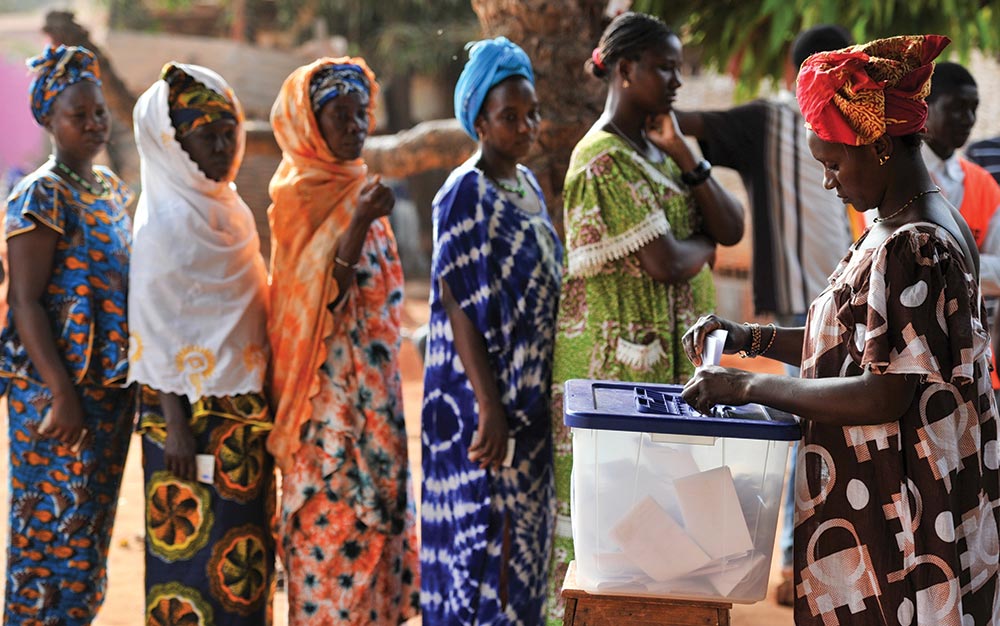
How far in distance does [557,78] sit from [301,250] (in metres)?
1.99

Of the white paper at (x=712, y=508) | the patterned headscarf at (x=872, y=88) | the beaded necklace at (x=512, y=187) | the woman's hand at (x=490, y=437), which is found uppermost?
the patterned headscarf at (x=872, y=88)

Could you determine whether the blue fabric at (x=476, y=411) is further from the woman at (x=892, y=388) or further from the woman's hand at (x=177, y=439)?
the woman at (x=892, y=388)

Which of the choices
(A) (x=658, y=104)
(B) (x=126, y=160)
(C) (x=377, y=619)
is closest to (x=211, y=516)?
(C) (x=377, y=619)

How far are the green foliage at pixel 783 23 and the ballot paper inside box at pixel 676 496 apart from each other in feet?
14.1

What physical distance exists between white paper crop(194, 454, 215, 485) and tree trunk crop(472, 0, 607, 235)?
2.20m

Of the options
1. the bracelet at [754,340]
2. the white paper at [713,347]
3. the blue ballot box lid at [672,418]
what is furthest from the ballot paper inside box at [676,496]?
the bracelet at [754,340]

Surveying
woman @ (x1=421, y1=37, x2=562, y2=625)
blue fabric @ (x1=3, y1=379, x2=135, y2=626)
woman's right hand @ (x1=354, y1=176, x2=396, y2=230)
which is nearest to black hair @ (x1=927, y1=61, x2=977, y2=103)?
woman @ (x1=421, y1=37, x2=562, y2=625)

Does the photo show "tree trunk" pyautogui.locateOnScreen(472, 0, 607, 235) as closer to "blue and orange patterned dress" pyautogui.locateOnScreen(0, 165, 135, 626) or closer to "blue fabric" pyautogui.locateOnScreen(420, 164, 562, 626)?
"blue fabric" pyautogui.locateOnScreen(420, 164, 562, 626)

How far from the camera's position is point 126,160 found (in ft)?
52.2

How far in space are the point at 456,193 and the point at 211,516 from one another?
4.27ft

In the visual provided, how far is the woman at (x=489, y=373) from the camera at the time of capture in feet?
10.8

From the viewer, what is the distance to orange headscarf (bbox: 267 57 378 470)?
3.43 metres

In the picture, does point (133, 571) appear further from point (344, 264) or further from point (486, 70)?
point (486, 70)

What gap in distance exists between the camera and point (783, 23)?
5949 mm
